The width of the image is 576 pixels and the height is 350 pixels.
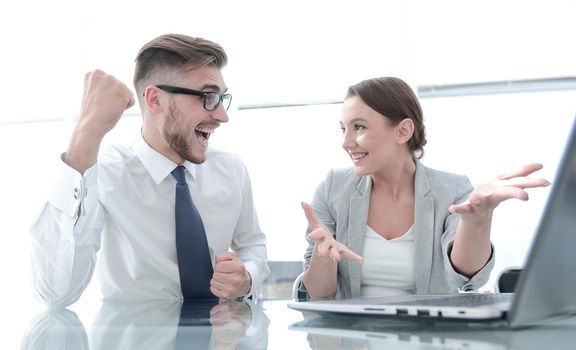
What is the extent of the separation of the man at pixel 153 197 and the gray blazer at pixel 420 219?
280 mm

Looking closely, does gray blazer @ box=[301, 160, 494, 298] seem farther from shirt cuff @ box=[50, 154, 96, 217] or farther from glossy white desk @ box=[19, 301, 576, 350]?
glossy white desk @ box=[19, 301, 576, 350]

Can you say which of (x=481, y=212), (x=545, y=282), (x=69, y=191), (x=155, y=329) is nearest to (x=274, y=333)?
(x=155, y=329)

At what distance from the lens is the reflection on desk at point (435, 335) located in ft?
2.63

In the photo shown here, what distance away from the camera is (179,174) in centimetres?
221

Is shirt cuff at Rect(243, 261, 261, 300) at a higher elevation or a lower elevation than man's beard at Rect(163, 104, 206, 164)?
lower

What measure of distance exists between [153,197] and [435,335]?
4.75 ft

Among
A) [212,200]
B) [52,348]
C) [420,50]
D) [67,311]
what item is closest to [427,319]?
[52,348]

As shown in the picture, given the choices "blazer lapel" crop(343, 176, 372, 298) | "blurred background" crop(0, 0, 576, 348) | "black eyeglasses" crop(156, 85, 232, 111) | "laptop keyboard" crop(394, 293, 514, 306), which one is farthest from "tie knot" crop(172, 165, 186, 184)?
"blurred background" crop(0, 0, 576, 348)

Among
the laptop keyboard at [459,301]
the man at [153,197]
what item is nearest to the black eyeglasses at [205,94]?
the man at [153,197]

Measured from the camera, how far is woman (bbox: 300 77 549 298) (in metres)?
1.92

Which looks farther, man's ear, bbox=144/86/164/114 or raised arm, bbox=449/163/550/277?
man's ear, bbox=144/86/164/114

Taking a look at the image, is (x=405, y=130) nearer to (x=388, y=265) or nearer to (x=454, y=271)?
(x=388, y=265)

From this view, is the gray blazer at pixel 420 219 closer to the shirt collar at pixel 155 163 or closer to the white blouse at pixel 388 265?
the white blouse at pixel 388 265

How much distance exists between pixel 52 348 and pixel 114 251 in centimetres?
130
